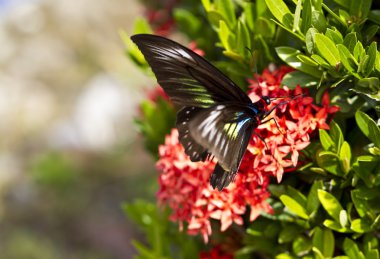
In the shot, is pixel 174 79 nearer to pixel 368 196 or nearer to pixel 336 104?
pixel 336 104

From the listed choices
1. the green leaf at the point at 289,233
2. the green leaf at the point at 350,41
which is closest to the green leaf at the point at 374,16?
the green leaf at the point at 350,41

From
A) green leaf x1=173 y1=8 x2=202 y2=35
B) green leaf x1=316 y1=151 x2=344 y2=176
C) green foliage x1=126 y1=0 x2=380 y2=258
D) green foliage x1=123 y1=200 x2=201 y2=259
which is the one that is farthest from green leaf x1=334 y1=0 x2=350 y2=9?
green foliage x1=123 y1=200 x2=201 y2=259

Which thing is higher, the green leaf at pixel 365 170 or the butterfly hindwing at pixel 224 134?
the butterfly hindwing at pixel 224 134

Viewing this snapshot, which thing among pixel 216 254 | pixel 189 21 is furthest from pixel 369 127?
pixel 189 21

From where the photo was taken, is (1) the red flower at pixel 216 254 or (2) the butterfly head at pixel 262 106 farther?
(1) the red flower at pixel 216 254

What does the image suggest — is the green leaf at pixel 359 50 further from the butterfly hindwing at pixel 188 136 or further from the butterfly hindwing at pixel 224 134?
the butterfly hindwing at pixel 188 136

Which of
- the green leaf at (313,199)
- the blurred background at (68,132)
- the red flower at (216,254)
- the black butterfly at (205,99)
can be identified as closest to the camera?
the black butterfly at (205,99)

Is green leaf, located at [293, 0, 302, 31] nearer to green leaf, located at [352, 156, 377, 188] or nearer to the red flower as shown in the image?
green leaf, located at [352, 156, 377, 188]
